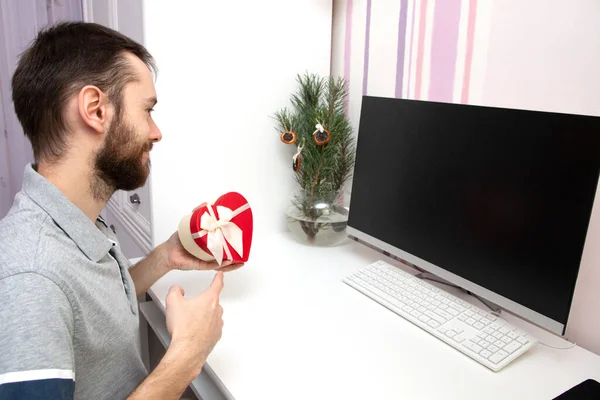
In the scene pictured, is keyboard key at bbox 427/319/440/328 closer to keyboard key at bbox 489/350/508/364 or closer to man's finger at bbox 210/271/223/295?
keyboard key at bbox 489/350/508/364

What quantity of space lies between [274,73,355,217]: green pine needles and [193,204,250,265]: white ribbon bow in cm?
39

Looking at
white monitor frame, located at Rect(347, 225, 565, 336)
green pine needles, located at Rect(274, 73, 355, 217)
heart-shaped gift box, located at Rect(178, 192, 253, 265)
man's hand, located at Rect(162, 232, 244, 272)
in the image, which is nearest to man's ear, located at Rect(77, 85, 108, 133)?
heart-shaped gift box, located at Rect(178, 192, 253, 265)

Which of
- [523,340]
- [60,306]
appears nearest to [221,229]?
[60,306]

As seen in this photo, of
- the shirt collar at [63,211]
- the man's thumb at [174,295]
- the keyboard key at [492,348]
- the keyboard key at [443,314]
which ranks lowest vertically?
the keyboard key at [492,348]

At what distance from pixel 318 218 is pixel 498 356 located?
0.63 metres

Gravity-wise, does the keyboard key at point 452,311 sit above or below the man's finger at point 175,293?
below

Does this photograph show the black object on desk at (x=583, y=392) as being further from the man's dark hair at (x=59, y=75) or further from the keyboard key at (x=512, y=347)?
the man's dark hair at (x=59, y=75)

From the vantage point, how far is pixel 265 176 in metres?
1.47

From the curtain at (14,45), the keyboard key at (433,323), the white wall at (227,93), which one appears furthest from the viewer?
the curtain at (14,45)

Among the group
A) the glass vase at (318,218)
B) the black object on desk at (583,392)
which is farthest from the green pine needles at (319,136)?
the black object on desk at (583,392)

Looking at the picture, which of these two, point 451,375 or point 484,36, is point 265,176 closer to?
point 484,36

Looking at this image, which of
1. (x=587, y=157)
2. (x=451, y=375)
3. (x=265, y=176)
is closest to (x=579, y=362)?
(x=451, y=375)

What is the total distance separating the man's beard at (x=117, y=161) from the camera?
89cm

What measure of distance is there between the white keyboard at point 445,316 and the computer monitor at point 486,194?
0.05 m
